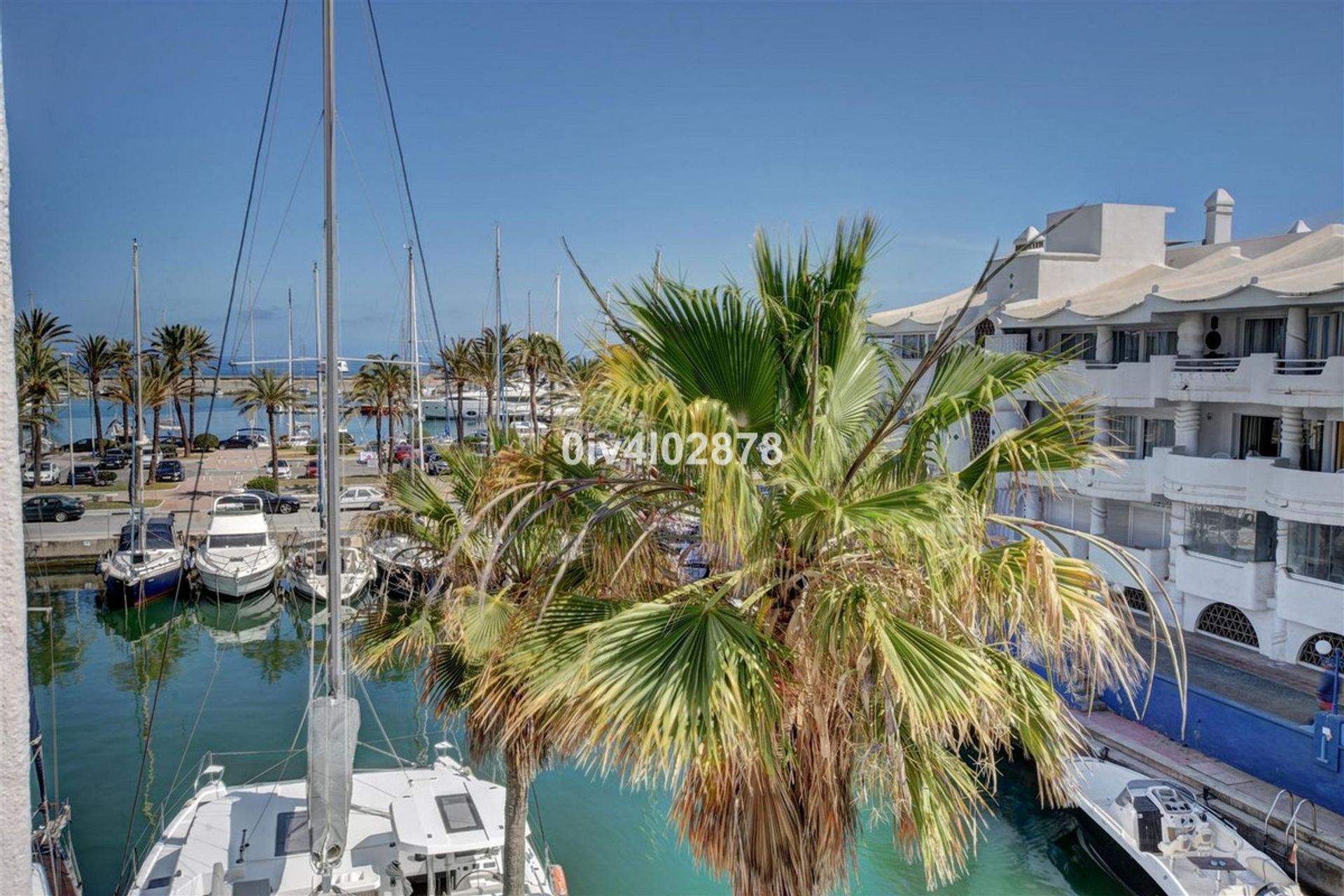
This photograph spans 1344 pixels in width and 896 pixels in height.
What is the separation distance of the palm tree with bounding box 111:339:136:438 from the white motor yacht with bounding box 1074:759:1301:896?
4322 centimetres

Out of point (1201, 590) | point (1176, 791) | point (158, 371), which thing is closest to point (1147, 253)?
point (1201, 590)

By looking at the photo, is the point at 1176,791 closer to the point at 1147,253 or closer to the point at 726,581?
the point at 726,581

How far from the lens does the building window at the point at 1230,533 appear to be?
72.9 feet

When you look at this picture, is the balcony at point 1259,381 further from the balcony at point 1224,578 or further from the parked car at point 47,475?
the parked car at point 47,475

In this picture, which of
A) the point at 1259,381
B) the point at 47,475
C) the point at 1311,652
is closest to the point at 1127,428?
the point at 1259,381

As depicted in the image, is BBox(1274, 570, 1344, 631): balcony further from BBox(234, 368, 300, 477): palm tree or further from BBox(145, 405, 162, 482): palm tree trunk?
BBox(145, 405, 162, 482): palm tree trunk

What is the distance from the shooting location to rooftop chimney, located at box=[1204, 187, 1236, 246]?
33531 mm

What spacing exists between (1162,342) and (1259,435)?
3820mm

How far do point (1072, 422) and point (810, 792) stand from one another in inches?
84.2

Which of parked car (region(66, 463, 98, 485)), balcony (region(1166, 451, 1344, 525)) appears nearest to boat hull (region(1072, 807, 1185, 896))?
balcony (region(1166, 451, 1344, 525))

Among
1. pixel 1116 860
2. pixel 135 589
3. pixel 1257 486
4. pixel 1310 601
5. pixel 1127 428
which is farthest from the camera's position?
pixel 135 589

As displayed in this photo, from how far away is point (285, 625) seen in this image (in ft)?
→ 106

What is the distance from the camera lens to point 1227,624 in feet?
76.6

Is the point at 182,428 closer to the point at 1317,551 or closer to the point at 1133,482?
the point at 1133,482
